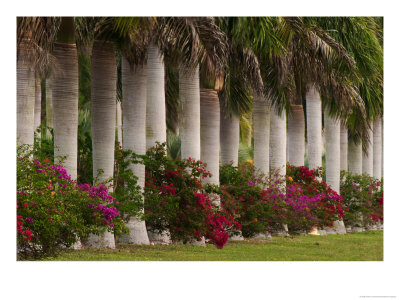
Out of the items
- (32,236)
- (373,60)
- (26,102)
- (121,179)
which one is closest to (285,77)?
(373,60)

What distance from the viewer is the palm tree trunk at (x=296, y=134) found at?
2270 cm

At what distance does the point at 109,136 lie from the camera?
15.0 m

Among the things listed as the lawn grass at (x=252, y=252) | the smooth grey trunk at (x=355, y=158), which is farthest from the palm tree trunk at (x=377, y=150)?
the lawn grass at (x=252, y=252)

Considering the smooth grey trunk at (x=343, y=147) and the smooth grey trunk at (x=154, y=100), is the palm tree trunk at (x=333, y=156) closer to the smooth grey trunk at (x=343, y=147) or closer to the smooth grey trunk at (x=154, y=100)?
the smooth grey trunk at (x=343, y=147)

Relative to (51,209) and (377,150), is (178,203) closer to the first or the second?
(51,209)

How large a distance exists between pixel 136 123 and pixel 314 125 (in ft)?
28.4

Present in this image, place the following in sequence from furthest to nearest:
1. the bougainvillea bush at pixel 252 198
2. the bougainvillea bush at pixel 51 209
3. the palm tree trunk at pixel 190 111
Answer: the bougainvillea bush at pixel 252 198
the palm tree trunk at pixel 190 111
the bougainvillea bush at pixel 51 209

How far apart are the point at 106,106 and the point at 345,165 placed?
12.6 metres

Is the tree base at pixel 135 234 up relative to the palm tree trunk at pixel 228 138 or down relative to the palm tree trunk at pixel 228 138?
down

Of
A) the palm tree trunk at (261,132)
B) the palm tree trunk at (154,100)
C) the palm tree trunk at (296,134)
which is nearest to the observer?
the palm tree trunk at (154,100)

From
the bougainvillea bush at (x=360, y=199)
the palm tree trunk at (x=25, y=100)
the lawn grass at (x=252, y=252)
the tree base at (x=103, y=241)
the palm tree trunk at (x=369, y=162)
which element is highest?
the palm tree trunk at (x=25, y=100)

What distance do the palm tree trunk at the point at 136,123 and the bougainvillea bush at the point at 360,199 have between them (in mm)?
10552

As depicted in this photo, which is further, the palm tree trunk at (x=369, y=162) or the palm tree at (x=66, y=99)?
the palm tree trunk at (x=369, y=162)
